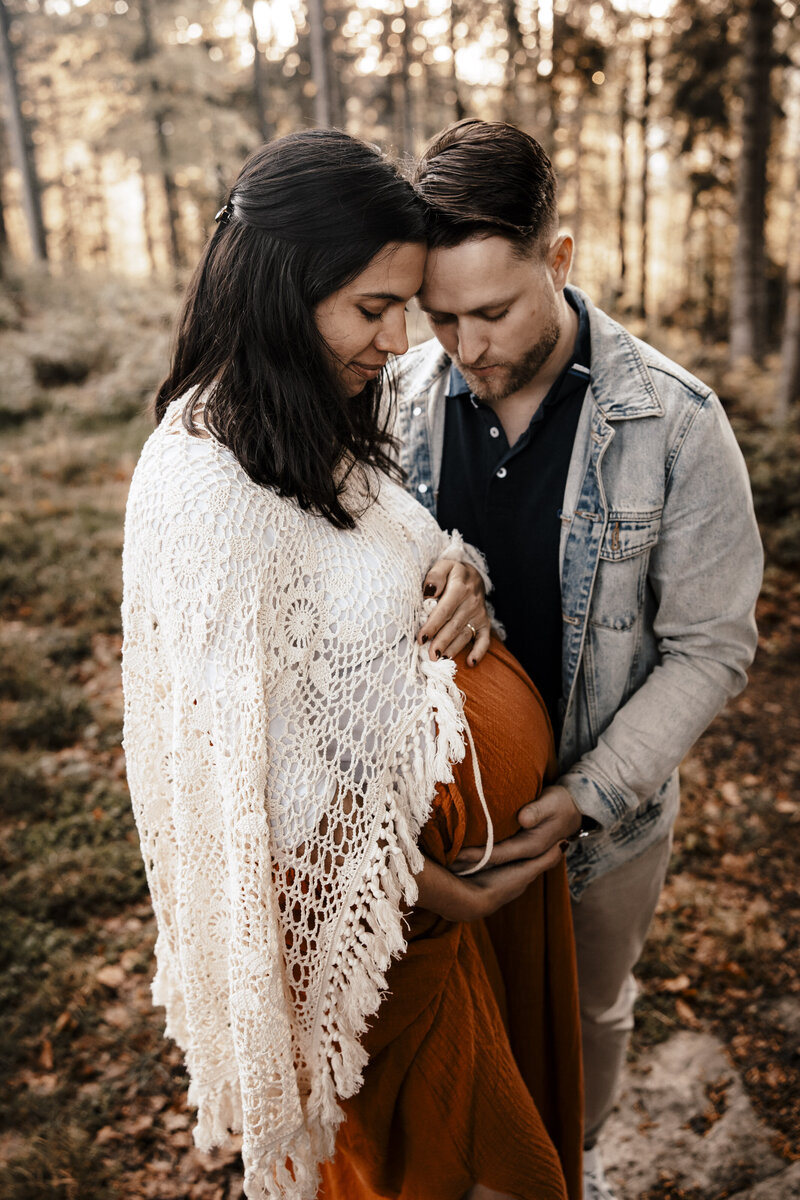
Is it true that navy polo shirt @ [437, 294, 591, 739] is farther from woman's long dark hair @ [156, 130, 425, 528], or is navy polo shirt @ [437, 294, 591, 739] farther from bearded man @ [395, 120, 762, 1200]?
woman's long dark hair @ [156, 130, 425, 528]

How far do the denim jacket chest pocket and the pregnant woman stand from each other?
45 cm


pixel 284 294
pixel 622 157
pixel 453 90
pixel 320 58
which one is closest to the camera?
pixel 284 294

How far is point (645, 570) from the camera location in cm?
216

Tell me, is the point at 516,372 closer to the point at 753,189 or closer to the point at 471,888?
the point at 471,888

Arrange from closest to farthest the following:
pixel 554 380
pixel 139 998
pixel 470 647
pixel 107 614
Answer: pixel 470 647, pixel 554 380, pixel 139 998, pixel 107 614

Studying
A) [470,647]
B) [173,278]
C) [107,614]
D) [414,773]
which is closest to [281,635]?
[414,773]

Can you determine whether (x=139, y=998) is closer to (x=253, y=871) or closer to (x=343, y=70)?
(x=253, y=871)

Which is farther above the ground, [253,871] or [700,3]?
[700,3]

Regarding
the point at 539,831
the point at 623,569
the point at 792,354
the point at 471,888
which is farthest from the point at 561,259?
the point at 792,354

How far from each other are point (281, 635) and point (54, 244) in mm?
34154

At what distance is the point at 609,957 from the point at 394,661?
144cm

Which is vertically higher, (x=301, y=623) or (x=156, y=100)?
(x=156, y=100)

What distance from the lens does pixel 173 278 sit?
1639 centimetres

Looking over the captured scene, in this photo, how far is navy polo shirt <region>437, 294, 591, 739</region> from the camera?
2.25m
